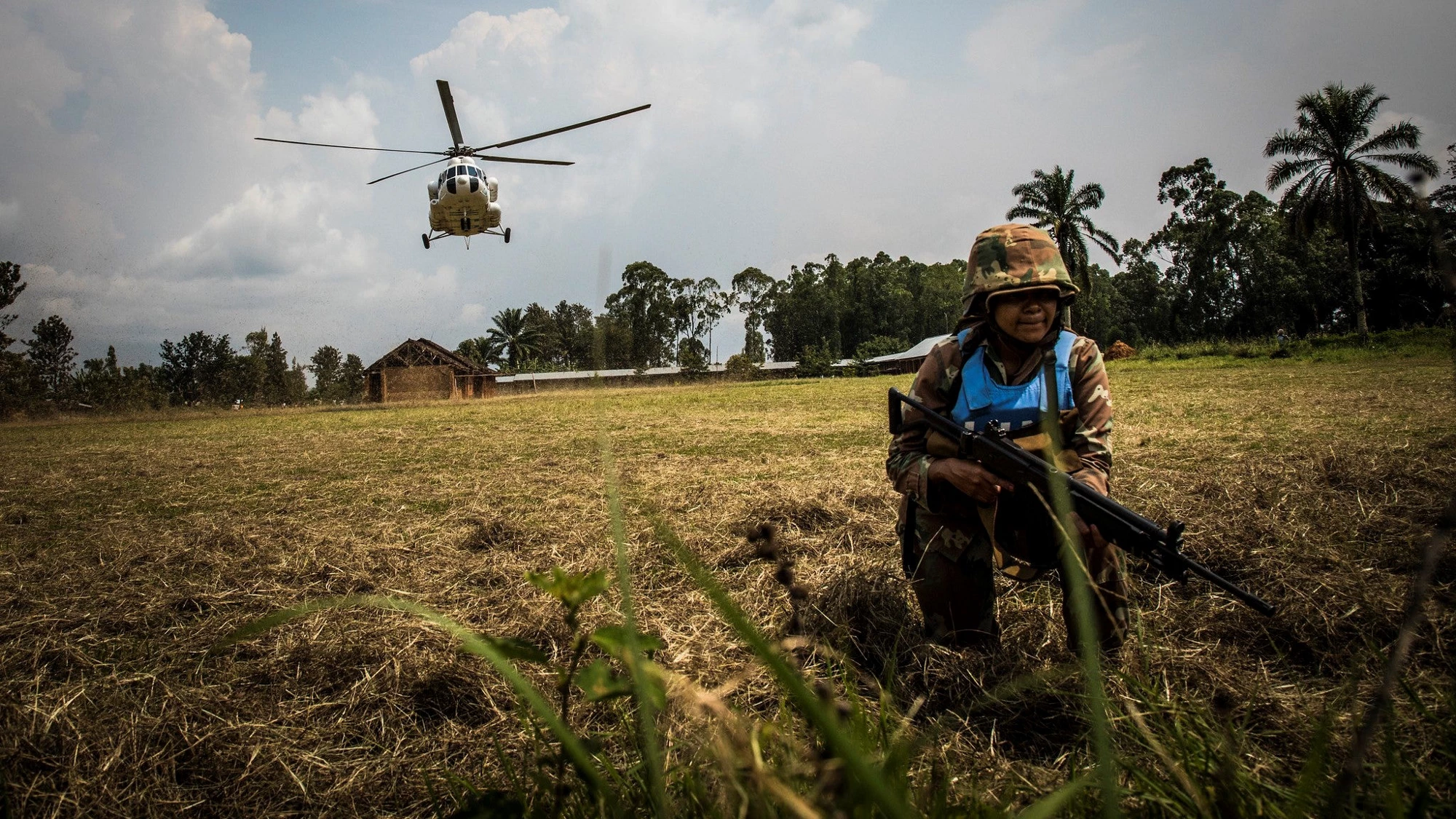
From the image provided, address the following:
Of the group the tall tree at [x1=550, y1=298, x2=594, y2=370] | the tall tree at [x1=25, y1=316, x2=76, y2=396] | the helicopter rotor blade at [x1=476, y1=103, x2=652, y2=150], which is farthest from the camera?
the tall tree at [x1=550, y1=298, x2=594, y2=370]

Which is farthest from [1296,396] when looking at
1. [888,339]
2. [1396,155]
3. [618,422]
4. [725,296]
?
[725,296]

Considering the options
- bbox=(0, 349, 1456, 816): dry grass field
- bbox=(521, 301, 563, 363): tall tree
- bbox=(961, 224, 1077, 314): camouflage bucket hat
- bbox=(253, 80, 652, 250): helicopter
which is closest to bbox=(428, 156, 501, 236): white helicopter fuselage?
bbox=(253, 80, 652, 250): helicopter

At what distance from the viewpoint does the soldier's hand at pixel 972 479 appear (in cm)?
234

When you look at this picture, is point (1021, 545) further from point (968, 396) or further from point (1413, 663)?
point (1413, 663)

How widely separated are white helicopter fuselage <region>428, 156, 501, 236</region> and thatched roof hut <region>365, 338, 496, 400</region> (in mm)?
21514

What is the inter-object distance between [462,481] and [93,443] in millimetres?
12702

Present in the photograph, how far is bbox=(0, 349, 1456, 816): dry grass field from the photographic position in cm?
177

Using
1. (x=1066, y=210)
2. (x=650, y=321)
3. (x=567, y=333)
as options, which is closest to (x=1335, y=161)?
(x=1066, y=210)

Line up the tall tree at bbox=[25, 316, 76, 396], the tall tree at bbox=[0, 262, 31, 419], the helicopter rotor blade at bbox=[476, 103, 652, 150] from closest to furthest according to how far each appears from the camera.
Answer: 1. the helicopter rotor blade at bbox=[476, 103, 652, 150]
2. the tall tree at bbox=[0, 262, 31, 419]
3. the tall tree at bbox=[25, 316, 76, 396]

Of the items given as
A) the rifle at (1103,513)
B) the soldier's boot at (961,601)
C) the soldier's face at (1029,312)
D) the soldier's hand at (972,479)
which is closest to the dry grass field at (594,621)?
the soldier's boot at (961,601)

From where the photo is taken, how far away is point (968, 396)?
2646mm

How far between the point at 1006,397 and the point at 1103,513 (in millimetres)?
571

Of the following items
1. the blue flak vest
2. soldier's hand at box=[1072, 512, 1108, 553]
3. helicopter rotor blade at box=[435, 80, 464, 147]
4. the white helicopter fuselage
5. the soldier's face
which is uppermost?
helicopter rotor blade at box=[435, 80, 464, 147]

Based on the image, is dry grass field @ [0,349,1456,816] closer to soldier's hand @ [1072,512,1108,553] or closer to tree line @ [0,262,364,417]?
soldier's hand @ [1072,512,1108,553]
